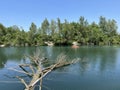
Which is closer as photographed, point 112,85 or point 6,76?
point 112,85

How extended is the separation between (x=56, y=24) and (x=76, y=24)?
→ 959 cm

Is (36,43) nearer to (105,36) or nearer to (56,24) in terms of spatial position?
(56,24)

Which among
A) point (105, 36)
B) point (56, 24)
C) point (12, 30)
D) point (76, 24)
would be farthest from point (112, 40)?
point (12, 30)

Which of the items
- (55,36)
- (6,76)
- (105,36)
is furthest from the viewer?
(105,36)

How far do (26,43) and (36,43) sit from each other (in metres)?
4.56

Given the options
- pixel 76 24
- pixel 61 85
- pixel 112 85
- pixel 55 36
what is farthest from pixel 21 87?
pixel 76 24

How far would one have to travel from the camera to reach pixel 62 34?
9788 centimetres

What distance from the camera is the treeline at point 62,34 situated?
97.5 metres

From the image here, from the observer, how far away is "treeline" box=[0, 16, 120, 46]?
97.5 metres

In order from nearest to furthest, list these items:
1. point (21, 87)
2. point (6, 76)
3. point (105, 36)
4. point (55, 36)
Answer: point (21, 87), point (6, 76), point (55, 36), point (105, 36)

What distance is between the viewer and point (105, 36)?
10350 centimetres

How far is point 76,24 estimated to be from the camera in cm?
10206

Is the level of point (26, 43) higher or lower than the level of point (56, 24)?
lower

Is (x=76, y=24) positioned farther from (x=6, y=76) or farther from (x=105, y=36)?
(x=6, y=76)
